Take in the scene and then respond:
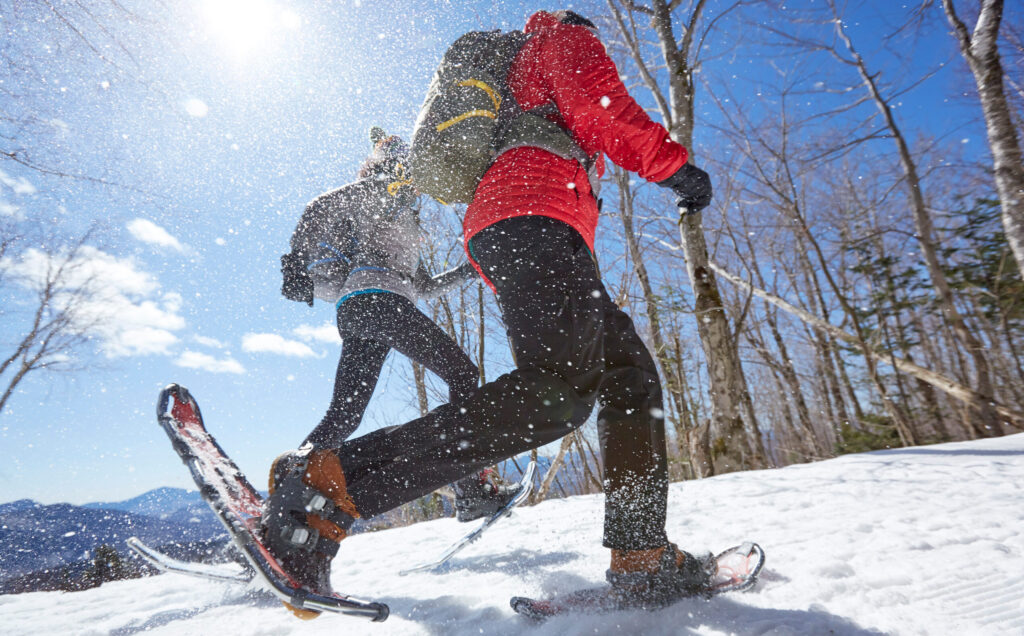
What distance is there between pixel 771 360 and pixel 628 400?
1515cm

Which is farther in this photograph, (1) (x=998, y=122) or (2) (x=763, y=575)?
(1) (x=998, y=122)

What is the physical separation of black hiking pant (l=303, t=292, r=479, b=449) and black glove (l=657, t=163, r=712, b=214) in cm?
116

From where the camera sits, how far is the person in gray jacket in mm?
1925

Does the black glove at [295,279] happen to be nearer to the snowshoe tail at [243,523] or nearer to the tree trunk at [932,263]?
the snowshoe tail at [243,523]

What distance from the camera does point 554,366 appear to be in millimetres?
1157

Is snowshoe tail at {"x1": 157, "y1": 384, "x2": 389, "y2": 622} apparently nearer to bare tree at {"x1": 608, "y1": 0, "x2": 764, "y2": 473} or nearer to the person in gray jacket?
the person in gray jacket

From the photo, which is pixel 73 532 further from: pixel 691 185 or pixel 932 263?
pixel 932 263

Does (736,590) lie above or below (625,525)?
below

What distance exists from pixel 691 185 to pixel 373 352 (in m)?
1.53

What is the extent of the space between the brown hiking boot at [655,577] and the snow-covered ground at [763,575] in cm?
6

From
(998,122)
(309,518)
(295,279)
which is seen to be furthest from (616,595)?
(998,122)

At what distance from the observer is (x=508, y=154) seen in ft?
4.31

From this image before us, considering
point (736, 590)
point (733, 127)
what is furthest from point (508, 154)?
point (733, 127)

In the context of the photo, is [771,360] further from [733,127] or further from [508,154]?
[508,154]
